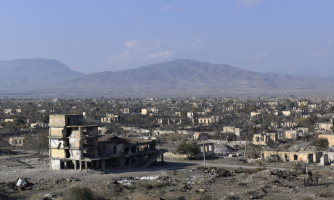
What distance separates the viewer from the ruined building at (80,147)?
31.8m

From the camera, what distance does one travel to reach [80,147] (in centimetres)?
3148

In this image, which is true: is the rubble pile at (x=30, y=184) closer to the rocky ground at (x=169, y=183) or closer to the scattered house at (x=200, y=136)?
the rocky ground at (x=169, y=183)

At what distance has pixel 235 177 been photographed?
96.5 ft

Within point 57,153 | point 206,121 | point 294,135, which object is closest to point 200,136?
point 294,135

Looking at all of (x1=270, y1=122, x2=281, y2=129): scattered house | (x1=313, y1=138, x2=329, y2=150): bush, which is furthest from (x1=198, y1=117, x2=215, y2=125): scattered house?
(x1=313, y1=138, x2=329, y2=150): bush

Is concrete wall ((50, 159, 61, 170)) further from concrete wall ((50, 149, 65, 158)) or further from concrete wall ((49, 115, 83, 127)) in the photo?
concrete wall ((49, 115, 83, 127))

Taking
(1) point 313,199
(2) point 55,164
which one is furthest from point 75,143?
(1) point 313,199

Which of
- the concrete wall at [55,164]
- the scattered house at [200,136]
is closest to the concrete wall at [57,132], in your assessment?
the concrete wall at [55,164]

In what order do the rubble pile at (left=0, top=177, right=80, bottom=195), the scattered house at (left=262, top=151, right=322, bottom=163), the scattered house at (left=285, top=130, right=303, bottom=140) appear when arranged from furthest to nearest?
1. the scattered house at (left=285, top=130, right=303, bottom=140)
2. the scattered house at (left=262, top=151, right=322, bottom=163)
3. the rubble pile at (left=0, top=177, right=80, bottom=195)

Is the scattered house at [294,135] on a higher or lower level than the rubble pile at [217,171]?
higher

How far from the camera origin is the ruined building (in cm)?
3175

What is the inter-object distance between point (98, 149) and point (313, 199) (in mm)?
17007

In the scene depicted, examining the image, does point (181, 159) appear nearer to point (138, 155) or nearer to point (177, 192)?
point (138, 155)

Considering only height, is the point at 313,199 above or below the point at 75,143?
below
